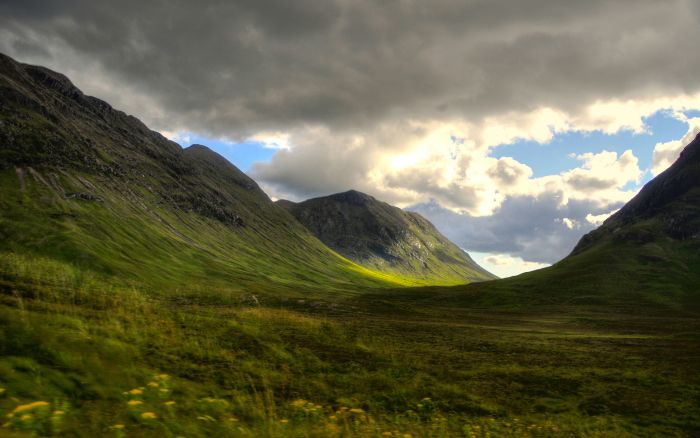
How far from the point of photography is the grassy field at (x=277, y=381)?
11.6 m

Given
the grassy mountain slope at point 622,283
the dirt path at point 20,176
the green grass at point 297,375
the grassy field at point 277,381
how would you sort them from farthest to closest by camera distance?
the dirt path at point 20,176 → the grassy mountain slope at point 622,283 → the green grass at point 297,375 → the grassy field at point 277,381

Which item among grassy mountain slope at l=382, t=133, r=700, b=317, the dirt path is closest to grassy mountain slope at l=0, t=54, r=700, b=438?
grassy mountain slope at l=382, t=133, r=700, b=317

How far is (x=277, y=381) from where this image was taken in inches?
800

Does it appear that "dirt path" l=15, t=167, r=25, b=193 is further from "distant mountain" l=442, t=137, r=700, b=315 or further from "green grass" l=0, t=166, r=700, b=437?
"distant mountain" l=442, t=137, r=700, b=315

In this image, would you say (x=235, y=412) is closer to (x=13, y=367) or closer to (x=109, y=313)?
(x=13, y=367)

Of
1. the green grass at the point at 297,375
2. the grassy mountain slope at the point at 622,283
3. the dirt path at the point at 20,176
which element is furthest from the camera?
the dirt path at the point at 20,176

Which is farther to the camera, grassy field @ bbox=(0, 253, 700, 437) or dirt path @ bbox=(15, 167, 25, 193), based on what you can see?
dirt path @ bbox=(15, 167, 25, 193)

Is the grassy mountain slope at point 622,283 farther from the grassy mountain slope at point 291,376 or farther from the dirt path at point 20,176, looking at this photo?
the dirt path at point 20,176

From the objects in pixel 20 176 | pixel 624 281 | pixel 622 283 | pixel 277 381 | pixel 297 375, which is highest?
pixel 20 176

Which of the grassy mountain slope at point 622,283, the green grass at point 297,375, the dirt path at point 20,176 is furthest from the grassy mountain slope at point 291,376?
the dirt path at point 20,176

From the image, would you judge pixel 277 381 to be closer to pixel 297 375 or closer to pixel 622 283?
pixel 297 375

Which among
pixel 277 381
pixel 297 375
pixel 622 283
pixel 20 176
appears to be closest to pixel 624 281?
pixel 622 283

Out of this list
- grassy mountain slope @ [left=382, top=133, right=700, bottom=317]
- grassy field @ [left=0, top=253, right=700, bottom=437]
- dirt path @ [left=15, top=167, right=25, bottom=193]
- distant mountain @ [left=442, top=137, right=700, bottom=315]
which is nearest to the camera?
grassy field @ [left=0, top=253, right=700, bottom=437]

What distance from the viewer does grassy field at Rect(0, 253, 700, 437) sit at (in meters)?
11.6
